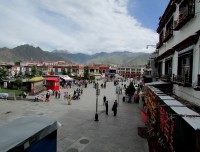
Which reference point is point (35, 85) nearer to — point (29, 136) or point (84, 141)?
point (84, 141)

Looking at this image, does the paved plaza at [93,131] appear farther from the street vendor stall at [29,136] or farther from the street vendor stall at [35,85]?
the street vendor stall at [35,85]

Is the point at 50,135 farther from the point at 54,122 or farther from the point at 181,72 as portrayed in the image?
the point at 181,72

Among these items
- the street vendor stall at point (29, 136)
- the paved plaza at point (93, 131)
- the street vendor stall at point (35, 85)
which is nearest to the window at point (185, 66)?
Result: the paved plaza at point (93, 131)

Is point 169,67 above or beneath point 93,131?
above

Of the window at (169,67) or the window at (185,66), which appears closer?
the window at (185,66)

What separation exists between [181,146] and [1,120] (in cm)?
1658

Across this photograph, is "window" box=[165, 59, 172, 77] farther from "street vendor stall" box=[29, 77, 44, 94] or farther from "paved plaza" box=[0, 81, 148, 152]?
"street vendor stall" box=[29, 77, 44, 94]

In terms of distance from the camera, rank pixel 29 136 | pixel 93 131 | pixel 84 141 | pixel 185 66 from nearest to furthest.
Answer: pixel 29 136 → pixel 185 66 → pixel 84 141 → pixel 93 131

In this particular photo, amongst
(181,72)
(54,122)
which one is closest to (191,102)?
(181,72)

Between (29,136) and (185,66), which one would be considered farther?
(185,66)

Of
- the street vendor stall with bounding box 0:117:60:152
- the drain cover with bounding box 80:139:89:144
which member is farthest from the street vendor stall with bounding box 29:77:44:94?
the street vendor stall with bounding box 0:117:60:152

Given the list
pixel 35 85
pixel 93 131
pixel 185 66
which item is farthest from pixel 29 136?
pixel 35 85

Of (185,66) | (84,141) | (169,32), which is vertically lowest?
(84,141)

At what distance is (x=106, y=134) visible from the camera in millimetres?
14109
